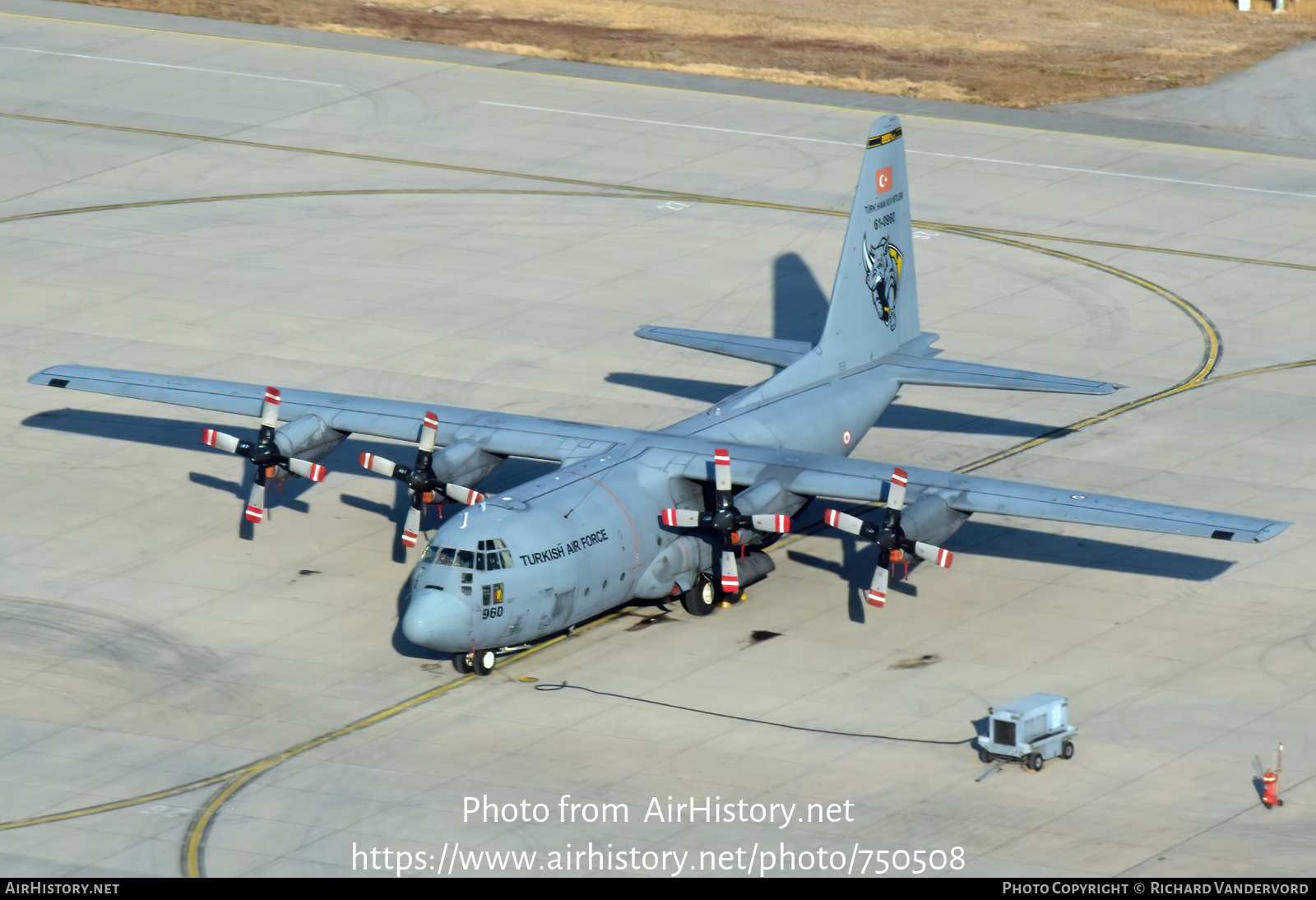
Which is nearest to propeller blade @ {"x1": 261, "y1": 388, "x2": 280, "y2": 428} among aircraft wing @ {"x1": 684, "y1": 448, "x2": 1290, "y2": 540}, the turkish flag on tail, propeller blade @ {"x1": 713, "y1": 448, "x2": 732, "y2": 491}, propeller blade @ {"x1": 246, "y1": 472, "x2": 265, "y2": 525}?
propeller blade @ {"x1": 246, "y1": 472, "x2": 265, "y2": 525}

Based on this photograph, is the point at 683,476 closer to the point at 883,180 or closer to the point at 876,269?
the point at 876,269

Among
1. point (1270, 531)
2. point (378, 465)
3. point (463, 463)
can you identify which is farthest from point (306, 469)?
point (1270, 531)

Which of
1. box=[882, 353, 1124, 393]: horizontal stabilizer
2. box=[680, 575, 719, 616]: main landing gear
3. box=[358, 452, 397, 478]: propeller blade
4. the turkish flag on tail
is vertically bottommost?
box=[680, 575, 719, 616]: main landing gear

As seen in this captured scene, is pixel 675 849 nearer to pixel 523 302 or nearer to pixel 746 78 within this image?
pixel 523 302

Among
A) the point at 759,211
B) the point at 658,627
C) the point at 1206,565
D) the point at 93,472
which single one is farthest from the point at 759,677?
the point at 759,211

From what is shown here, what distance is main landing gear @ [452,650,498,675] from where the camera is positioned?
133 ft

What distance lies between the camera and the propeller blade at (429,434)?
44.2 metres

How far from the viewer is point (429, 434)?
1745 inches

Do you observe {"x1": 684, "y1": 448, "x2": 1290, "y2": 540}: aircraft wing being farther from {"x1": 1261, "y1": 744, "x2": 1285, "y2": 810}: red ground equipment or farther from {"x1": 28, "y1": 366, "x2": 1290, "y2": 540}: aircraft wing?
{"x1": 1261, "y1": 744, "x2": 1285, "y2": 810}: red ground equipment

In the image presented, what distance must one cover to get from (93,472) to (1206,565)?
95.9ft

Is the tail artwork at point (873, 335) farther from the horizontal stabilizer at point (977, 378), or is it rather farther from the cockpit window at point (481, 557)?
the cockpit window at point (481, 557)

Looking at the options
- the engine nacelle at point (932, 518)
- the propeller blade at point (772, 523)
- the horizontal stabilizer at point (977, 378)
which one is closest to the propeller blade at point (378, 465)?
the propeller blade at point (772, 523)

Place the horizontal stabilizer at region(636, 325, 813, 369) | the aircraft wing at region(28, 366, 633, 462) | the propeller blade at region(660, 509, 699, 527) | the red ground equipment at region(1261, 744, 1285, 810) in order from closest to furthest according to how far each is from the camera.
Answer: the red ground equipment at region(1261, 744, 1285, 810) → the propeller blade at region(660, 509, 699, 527) → the aircraft wing at region(28, 366, 633, 462) → the horizontal stabilizer at region(636, 325, 813, 369)

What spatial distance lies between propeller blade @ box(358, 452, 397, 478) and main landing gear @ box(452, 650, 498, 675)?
5104 millimetres
